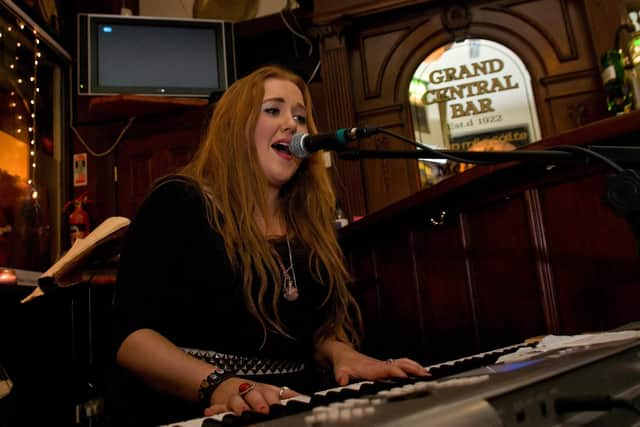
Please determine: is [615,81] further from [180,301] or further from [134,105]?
[134,105]

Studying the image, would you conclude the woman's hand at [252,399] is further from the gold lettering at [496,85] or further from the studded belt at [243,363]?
the gold lettering at [496,85]

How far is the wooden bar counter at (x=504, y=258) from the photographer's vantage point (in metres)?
1.13

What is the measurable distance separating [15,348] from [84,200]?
1.21m

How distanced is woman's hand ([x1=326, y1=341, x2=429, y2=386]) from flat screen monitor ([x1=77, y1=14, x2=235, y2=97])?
2.41 metres

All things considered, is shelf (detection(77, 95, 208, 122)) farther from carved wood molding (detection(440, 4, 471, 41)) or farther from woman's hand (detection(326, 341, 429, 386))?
woman's hand (detection(326, 341, 429, 386))

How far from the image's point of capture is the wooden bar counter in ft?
3.72

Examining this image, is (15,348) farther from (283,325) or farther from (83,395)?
(283,325)

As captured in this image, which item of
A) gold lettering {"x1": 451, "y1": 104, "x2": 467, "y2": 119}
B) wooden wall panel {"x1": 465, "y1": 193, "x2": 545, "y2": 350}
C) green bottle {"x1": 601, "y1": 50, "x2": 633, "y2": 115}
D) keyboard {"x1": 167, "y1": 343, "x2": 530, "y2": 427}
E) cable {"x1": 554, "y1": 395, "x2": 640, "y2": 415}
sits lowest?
cable {"x1": 554, "y1": 395, "x2": 640, "y2": 415}

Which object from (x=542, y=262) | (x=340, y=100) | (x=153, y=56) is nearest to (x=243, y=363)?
(x=542, y=262)

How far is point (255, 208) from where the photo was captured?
4.98ft

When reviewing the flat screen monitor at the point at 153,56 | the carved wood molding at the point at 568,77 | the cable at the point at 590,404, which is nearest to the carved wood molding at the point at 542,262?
the cable at the point at 590,404

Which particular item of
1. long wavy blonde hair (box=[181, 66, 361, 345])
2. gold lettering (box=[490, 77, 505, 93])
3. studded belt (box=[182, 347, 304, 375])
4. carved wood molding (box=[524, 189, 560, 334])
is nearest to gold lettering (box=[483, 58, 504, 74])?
gold lettering (box=[490, 77, 505, 93])

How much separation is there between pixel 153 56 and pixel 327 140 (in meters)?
2.72

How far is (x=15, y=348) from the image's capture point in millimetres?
2605
